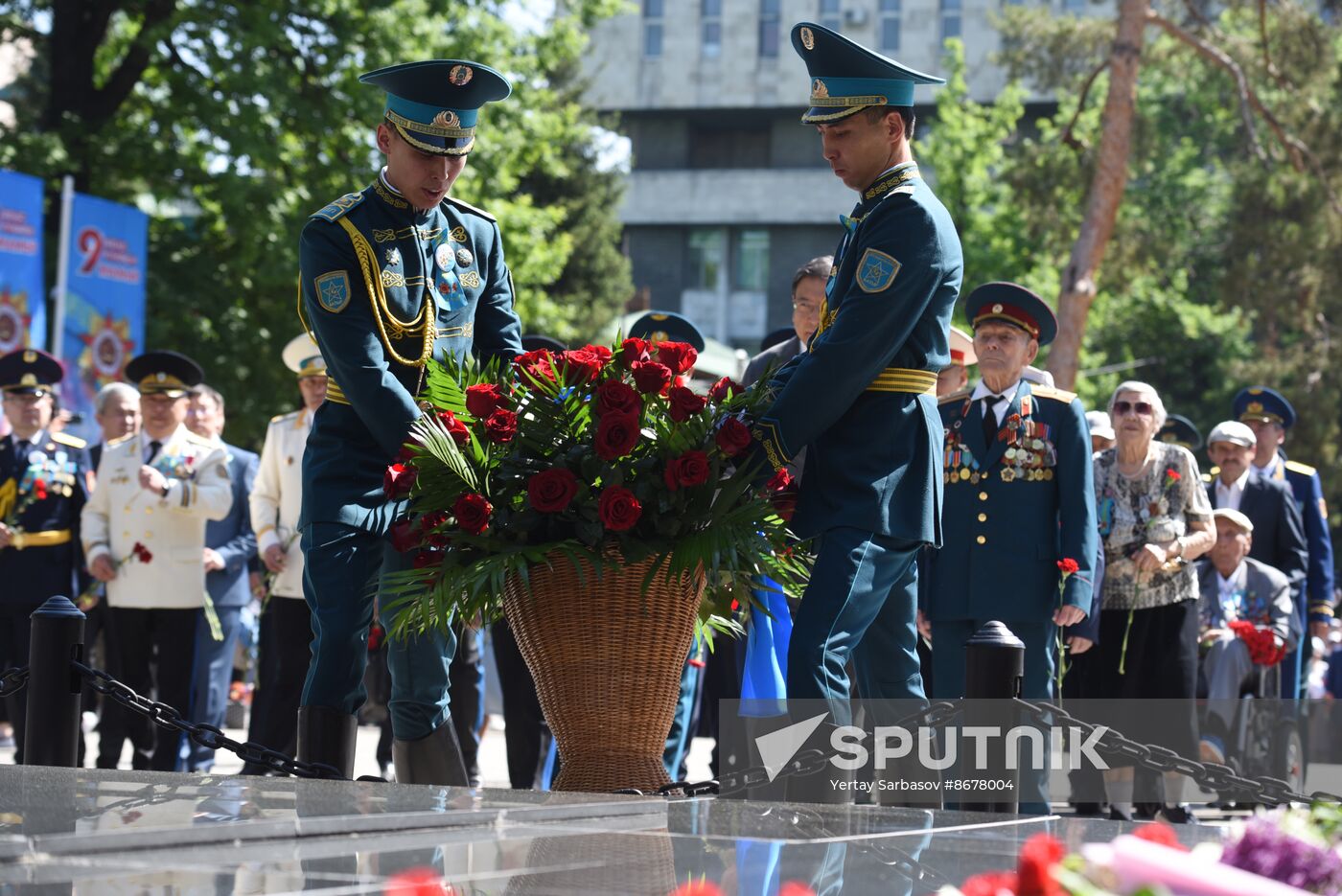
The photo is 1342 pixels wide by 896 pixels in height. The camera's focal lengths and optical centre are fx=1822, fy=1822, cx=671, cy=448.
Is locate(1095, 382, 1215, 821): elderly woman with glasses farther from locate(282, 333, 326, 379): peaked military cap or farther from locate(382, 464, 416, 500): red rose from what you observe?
locate(382, 464, 416, 500): red rose

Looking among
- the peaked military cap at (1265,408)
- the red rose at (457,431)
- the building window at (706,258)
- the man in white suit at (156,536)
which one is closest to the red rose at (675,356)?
the red rose at (457,431)

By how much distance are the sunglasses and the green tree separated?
12.4m

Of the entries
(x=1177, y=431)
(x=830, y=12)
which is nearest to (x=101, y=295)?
(x=1177, y=431)

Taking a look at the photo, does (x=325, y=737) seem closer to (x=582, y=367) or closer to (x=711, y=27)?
(x=582, y=367)

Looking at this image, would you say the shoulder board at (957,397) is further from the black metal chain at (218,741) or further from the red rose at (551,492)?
the black metal chain at (218,741)

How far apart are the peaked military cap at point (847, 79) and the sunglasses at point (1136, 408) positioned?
371 centimetres

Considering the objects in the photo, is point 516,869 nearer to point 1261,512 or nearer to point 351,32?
point 1261,512

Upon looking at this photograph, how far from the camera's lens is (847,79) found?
512cm

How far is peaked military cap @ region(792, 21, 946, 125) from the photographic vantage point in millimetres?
5094

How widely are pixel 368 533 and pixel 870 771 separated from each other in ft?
5.44

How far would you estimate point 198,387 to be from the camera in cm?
1057

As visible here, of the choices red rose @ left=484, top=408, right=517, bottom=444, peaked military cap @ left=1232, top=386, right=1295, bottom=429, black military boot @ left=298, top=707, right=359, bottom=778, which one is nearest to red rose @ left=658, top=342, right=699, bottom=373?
red rose @ left=484, top=408, right=517, bottom=444

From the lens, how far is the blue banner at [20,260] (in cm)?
1343

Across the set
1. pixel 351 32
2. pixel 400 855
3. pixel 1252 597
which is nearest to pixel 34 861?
pixel 400 855
